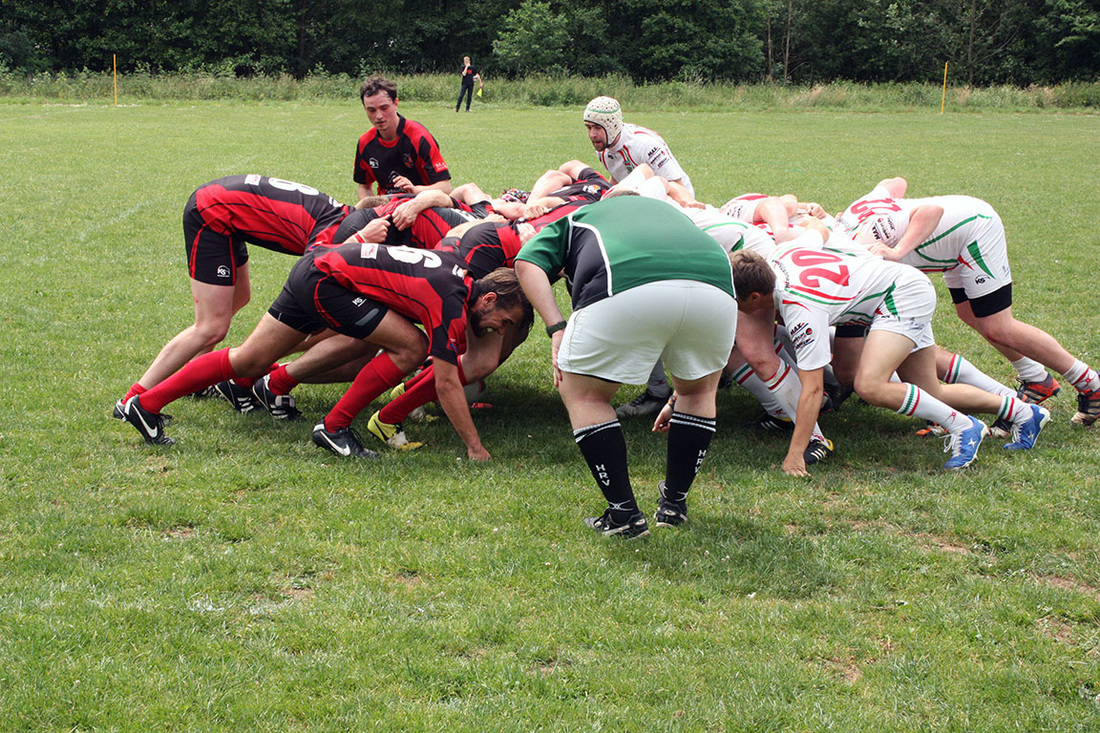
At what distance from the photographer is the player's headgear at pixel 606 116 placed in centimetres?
742

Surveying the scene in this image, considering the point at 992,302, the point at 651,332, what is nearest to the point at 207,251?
the point at 651,332

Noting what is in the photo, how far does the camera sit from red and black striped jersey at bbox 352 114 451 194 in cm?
791

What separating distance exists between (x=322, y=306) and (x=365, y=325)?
26 cm

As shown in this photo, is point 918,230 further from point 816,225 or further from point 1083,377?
point 1083,377

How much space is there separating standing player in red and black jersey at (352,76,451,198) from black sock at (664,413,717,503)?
154 inches

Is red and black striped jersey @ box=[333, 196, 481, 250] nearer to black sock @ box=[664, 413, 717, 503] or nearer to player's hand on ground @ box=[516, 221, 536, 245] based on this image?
player's hand on ground @ box=[516, 221, 536, 245]

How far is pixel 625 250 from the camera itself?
4.17 meters

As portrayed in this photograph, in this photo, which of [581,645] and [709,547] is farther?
[709,547]

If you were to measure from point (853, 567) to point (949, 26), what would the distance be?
5586 centimetres

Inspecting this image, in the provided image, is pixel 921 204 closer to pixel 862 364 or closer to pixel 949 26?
pixel 862 364

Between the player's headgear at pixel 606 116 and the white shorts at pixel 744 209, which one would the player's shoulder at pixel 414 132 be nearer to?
the player's headgear at pixel 606 116

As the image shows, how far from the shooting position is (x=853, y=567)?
433cm

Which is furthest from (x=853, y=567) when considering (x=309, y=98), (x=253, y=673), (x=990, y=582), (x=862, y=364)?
(x=309, y=98)

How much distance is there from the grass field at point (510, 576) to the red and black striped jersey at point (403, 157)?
1.68 metres
